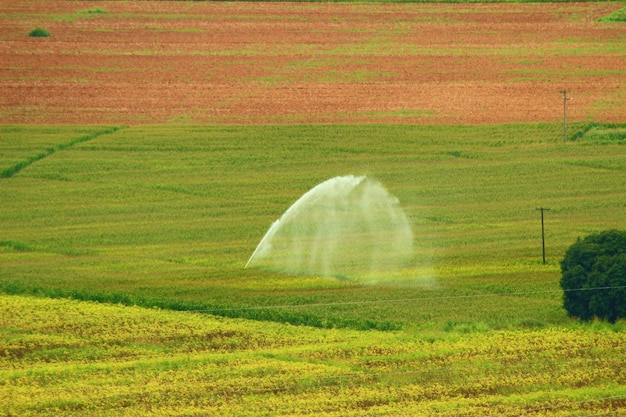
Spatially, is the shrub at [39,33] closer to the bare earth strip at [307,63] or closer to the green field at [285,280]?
the bare earth strip at [307,63]

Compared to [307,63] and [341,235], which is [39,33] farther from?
[341,235]

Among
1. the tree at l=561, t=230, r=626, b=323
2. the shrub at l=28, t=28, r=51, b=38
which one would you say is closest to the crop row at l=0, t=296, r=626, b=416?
the tree at l=561, t=230, r=626, b=323

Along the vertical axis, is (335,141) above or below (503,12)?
below

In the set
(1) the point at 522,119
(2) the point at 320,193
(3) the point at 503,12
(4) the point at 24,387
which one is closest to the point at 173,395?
(4) the point at 24,387

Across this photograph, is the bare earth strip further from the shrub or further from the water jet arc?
the water jet arc

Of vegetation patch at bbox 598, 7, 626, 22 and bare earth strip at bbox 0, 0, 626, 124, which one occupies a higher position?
vegetation patch at bbox 598, 7, 626, 22

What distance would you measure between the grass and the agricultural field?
0.58 feet

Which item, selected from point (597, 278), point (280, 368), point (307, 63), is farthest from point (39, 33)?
point (280, 368)

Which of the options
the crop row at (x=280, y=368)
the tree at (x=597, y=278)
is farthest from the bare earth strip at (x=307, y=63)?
the crop row at (x=280, y=368)

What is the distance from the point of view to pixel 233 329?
46562mm

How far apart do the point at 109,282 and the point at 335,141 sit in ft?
94.1

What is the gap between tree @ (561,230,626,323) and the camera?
1823 inches

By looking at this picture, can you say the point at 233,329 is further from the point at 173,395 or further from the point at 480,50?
the point at 480,50

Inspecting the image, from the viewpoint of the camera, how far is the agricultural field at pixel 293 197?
133 feet
